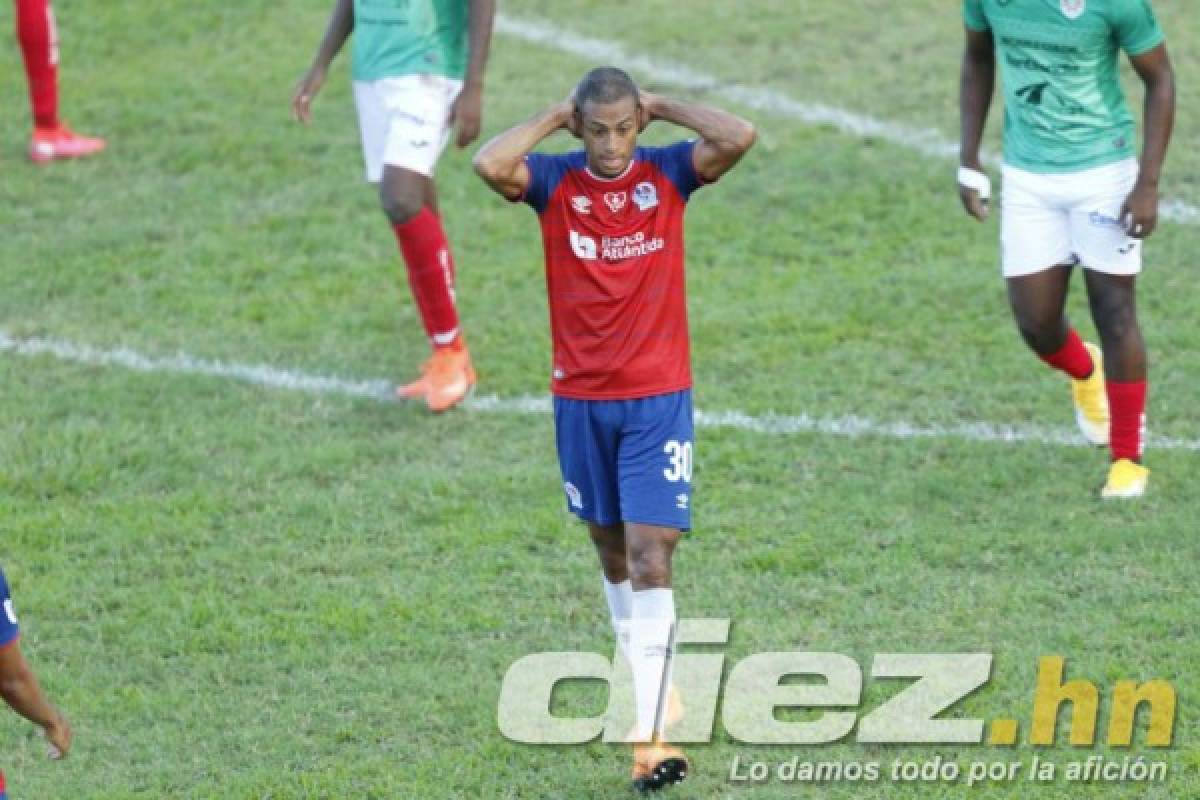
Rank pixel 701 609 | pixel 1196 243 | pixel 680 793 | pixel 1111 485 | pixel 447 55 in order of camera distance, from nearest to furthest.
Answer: pixel 680 793 < pixel 701 609 < pixel 1111 485 < pixel 447 55 < pixel 1196 243

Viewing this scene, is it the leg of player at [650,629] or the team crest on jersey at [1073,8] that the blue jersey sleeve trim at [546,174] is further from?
the team crest on jersey at [1073,8]

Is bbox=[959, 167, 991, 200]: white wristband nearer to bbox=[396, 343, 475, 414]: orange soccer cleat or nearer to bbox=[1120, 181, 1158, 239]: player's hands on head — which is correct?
bbox=[1120, 181, 1158, 239]: player's hands on head

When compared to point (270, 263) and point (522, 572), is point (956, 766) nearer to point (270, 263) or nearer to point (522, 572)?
point (522, 572)

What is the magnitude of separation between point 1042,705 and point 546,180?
217 centimetres

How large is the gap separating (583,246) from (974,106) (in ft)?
8.13

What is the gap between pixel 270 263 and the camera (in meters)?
11.1

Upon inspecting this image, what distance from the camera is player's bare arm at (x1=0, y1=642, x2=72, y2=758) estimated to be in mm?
5215

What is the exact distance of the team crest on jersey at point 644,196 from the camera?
6.40 metres

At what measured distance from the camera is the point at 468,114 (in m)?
8.92

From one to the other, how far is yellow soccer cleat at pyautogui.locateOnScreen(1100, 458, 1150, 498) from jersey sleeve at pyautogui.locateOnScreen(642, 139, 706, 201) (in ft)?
8.20

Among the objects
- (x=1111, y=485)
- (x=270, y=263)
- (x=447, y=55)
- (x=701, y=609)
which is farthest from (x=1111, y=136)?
(x=270, y=263)

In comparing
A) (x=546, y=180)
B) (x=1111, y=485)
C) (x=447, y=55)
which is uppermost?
(x=546, y=180)

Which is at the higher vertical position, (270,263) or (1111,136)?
(1111,136)

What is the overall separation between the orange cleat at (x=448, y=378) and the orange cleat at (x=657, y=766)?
338cm
